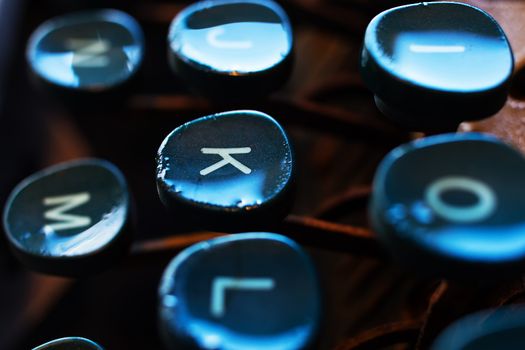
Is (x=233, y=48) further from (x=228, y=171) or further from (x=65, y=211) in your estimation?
(x=65, y=211)

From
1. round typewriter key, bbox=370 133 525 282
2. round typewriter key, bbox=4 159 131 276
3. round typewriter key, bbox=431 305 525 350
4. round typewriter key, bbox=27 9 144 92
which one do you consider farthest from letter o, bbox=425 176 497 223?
round typewriter key, bbox=27 9 144 92

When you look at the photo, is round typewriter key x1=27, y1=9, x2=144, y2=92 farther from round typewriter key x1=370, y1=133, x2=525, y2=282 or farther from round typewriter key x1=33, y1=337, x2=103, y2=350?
round typewriter key x1=370, y1=133, x2=525, y2=282

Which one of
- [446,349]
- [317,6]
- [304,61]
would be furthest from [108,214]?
[304,61]

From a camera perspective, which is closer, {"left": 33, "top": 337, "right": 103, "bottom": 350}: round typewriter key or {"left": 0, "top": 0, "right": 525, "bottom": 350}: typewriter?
{"left": 0, "top": 0, "right": 525, "bottom": 350}: typewriter

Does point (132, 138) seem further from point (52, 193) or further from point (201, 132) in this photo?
point (201, 132)

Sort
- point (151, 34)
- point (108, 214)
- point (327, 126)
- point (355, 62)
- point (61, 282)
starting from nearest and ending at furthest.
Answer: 1. point (108, 214)
2. point (327, 126)
3. point (61, 282)
4. point (355, 62)
5. point (151, 34)

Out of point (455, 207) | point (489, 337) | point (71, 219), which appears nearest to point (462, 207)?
point (455, 207)

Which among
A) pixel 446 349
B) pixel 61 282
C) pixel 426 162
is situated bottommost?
pixel 61 282
